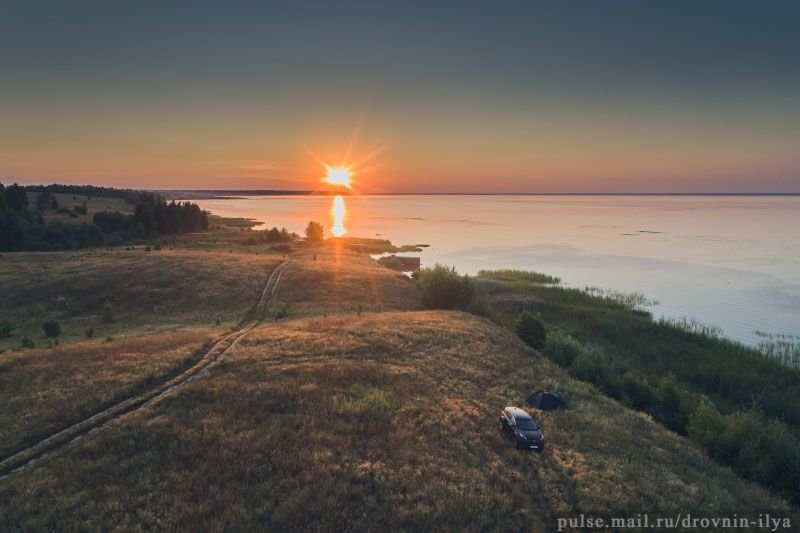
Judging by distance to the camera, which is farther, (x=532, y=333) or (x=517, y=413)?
(x=532, y=333)

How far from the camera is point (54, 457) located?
20.9 meters

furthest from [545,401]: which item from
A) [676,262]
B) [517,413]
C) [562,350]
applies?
[676,262]

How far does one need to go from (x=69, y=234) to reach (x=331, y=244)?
65.6 metres

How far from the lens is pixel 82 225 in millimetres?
119812

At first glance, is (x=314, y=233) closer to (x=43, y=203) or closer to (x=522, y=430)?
(x=43, y=203)

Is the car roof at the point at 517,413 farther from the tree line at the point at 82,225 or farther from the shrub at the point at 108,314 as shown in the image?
the tree line at the point at 82,225

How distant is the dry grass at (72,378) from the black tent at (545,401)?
80.2ft

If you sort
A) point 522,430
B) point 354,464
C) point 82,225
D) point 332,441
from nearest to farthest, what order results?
point 354,464, point 332,441, point 522,430, point 82,225

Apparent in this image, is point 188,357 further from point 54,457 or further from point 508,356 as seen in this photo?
point 508,356

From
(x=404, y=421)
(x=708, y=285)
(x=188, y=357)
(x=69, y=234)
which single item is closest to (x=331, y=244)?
(x=69, y=234)

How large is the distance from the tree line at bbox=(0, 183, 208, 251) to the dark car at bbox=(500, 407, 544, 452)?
118 metres

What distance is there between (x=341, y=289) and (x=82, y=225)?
301 feet

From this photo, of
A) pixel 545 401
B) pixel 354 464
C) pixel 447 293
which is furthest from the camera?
pixel 447 293

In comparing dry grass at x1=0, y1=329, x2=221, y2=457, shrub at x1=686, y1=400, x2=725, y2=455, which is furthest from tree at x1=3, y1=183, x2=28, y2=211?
shrub at x1=686, y1=400, x2=725, y2=455
